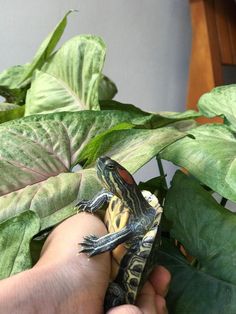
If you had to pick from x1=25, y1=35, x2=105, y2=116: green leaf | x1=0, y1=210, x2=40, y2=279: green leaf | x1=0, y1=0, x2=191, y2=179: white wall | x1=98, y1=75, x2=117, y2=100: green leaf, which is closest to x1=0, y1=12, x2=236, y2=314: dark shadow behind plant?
x1=0, y1=210, x2=40, y2=279: green leaf

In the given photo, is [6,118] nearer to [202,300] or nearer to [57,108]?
[57,108]

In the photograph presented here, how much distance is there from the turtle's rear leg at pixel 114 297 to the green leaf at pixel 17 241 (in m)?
0.06

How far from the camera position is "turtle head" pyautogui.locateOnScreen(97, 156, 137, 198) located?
339 millimetres

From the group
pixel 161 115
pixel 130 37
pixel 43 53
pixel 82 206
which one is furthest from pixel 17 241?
pixel 130 37

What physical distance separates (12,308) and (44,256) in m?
0.07

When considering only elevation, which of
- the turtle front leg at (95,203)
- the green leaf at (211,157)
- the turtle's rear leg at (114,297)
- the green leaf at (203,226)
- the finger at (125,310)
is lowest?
the green leaf at (203,226)

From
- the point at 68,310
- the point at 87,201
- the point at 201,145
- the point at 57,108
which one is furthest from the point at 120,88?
the point at 68,310

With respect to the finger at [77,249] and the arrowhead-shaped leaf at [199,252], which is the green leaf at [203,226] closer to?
the arrowhead-shaped leaf at [199,252]

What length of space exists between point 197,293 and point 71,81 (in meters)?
0.33

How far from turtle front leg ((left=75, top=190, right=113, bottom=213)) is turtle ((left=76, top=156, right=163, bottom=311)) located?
3 centimetres

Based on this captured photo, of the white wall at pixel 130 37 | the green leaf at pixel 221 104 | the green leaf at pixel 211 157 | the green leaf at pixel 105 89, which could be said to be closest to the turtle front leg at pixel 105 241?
the green leaf at pixel 211 157

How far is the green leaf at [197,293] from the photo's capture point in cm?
42

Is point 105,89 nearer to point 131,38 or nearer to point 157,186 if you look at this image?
point 157,186

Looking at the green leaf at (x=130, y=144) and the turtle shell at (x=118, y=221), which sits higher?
the green leaf at (x=130, y=144)
